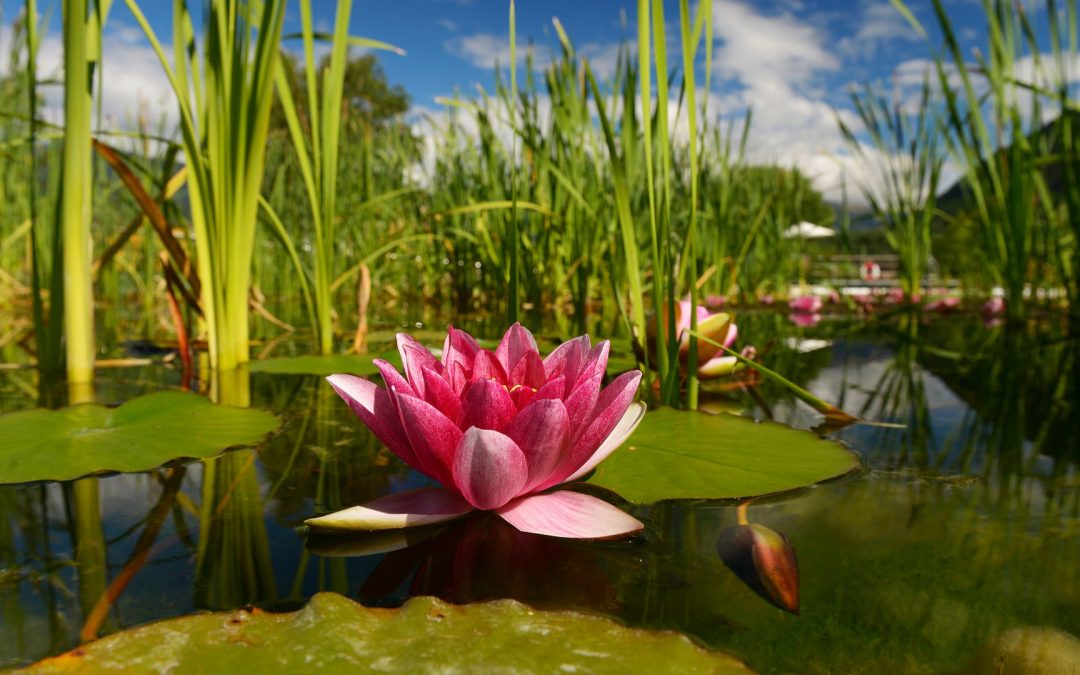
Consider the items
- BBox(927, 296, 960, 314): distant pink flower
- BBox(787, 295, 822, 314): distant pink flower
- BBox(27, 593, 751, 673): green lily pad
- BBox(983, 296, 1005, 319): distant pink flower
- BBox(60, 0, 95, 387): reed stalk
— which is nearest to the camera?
BBox(27, 593, 751, 673): green lily pad

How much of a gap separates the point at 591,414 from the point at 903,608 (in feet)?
0.77

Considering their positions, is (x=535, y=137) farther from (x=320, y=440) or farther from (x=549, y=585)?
(x=549, y=585)

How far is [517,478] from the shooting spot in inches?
18.4

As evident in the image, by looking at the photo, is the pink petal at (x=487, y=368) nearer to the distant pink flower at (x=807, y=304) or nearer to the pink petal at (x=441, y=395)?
the pink petal at (x=441, y=395)

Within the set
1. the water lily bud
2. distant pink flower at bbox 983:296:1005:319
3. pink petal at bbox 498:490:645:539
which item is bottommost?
the water lily bud

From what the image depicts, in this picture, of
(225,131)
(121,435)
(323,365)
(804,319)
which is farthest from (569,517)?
(804,319)

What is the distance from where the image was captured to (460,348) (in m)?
0.61

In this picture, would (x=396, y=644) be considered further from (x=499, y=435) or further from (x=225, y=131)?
(x=225, y=131)

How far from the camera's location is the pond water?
0.36 m

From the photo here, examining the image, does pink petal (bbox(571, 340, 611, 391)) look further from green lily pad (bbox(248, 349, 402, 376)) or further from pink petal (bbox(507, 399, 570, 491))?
green lily pad (bbox(248, 349, 402, 376))

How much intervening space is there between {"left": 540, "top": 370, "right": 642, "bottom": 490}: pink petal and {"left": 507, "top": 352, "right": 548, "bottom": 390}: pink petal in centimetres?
7

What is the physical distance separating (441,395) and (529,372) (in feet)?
0.31

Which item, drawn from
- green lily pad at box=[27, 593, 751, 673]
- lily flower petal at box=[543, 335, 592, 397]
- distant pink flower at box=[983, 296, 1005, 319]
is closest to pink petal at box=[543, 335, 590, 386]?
lily flower petal at box=[543, 335, 592, 397]

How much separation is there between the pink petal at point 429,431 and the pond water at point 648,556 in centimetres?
6
